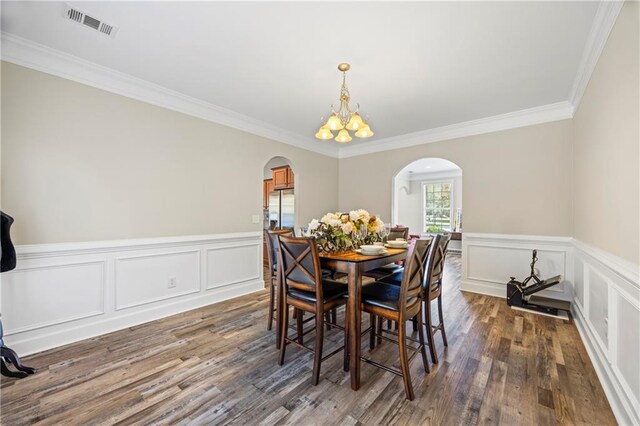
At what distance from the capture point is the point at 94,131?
269cm

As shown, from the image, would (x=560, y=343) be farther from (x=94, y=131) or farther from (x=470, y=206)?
(x=94, y=131)

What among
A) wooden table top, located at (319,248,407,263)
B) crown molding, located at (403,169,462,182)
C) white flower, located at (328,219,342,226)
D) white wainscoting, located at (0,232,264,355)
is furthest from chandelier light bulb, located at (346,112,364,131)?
crown molding, located at (403,169,462,182)

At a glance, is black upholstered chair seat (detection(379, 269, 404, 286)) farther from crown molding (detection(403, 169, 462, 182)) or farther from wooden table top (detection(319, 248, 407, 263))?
crown molding (detection(403, 169, 462, 182))

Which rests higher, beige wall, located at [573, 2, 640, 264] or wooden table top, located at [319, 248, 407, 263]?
beige wall, located at [573, 2, 640, 264]

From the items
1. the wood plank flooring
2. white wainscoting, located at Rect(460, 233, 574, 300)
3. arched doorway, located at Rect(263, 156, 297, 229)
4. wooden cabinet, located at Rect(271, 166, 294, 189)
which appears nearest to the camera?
the wood plank flooring

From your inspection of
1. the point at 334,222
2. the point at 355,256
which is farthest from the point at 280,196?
the point at 355,256

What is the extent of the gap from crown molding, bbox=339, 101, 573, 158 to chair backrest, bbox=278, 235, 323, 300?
3.56 m

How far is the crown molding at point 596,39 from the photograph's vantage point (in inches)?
70.0

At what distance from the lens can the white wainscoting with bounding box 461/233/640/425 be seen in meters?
1.52

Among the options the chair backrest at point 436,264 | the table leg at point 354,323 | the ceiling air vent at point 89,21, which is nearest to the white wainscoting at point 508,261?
the chair backrest at point 436,264

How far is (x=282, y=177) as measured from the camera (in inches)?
231

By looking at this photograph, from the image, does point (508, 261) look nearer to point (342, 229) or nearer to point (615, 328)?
point (615, 328)

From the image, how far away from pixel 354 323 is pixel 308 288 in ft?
1.34

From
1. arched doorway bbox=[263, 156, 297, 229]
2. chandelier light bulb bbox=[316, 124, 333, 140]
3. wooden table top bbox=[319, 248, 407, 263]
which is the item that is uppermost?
chandelier light bulb bbox=[316, 124, 333, 140]
